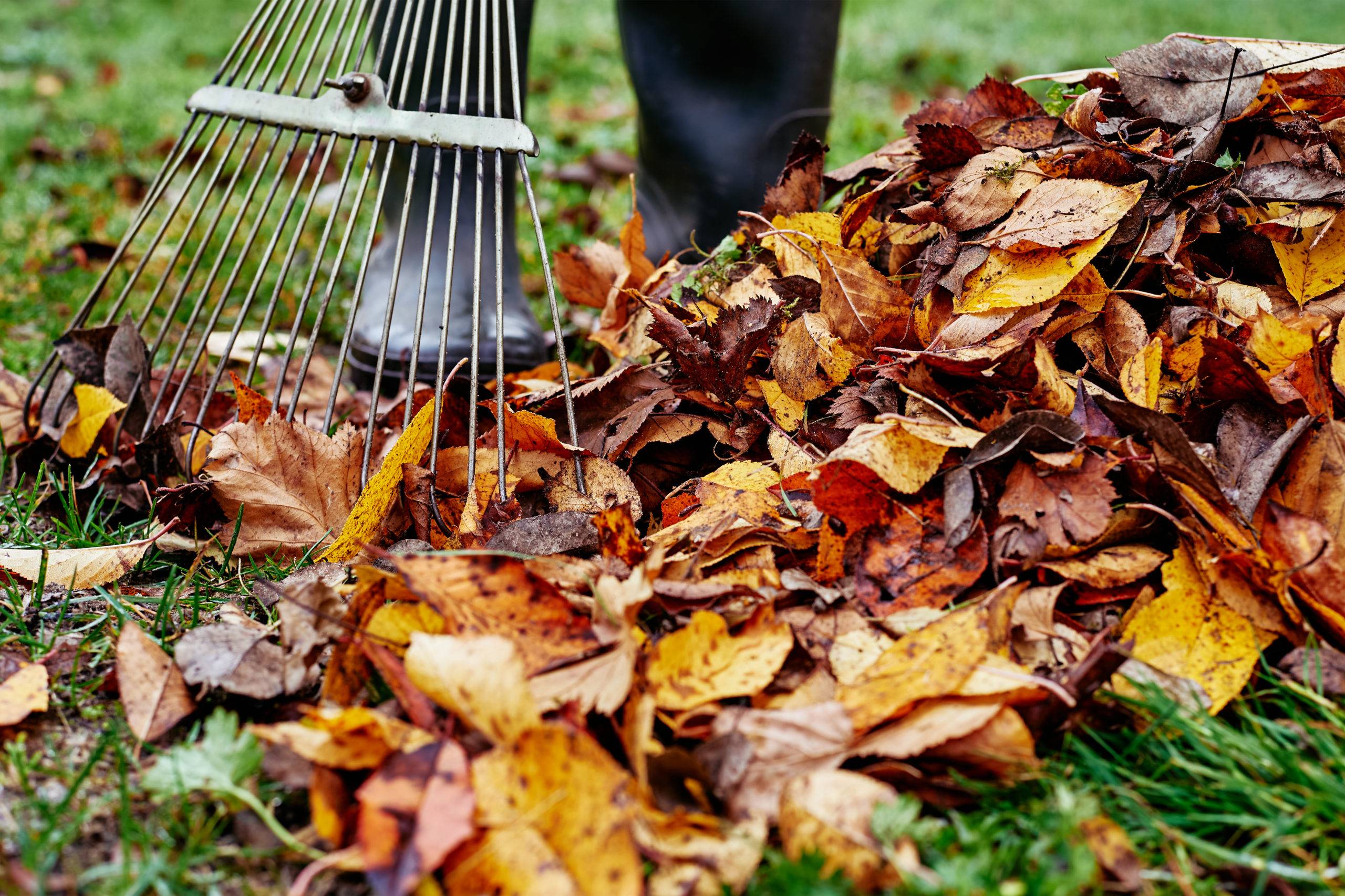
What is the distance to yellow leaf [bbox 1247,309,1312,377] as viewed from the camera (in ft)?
3.76

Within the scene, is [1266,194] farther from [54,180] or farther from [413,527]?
[54,180]

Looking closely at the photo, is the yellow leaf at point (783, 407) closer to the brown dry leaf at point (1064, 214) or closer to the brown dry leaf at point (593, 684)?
the brown dry leaf at point (1064, 214)

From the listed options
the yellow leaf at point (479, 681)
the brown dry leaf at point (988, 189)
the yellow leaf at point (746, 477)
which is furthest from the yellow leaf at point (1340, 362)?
the yellow leaf at point (479, 681)

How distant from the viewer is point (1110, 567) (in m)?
1.09

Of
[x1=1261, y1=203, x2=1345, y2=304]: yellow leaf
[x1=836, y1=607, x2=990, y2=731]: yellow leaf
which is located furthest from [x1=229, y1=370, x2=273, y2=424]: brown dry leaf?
[x1=1261, y1=203, x2=1345, y2=304]: yellow leaf

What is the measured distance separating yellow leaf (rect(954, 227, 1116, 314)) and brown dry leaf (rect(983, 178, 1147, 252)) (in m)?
0.01

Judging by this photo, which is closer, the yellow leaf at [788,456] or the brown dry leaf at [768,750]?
the brown dry leaf at [768,750]

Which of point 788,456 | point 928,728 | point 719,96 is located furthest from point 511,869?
point 719,96

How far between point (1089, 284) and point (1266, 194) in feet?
0.82

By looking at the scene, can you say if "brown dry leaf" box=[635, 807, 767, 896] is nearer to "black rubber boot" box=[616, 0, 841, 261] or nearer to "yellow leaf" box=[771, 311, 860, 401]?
"yellow leaf" box=[771, 311, 860, 401]

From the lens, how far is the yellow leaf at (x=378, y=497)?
4.19 feet

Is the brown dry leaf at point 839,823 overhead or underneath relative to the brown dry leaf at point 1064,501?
underneath

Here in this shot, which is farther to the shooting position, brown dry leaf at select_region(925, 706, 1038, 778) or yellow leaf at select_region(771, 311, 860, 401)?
yellow leaf at select_region(771, 311, 860, 401)

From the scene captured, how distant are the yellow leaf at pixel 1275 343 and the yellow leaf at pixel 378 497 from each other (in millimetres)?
997
